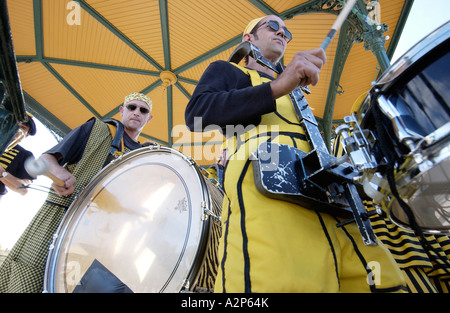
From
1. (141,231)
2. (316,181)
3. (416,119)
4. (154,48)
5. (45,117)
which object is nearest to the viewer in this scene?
(416,119)

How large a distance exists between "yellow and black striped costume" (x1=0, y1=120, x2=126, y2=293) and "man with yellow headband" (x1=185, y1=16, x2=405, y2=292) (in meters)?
1.24

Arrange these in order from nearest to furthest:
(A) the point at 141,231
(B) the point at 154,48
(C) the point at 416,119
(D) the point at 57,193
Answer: (C) the point at 416,119, (A) the point at 141,231, (D) the point at 57,193, (B) the point at 154,48

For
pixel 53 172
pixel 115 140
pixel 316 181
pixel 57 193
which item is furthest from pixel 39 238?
pixel 316 181

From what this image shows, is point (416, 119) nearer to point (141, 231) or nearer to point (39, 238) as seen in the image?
point (141, 231)

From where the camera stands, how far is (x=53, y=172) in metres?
1.55

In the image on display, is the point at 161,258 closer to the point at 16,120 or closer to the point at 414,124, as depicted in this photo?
the point at 16,120

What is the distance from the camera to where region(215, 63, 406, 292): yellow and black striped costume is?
1.99ft

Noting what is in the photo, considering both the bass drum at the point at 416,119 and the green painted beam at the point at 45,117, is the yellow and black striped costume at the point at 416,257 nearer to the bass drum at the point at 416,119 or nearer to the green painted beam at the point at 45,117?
the bass drum at the point at 416,119

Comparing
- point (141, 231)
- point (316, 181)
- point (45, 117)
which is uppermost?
point (45, 117)

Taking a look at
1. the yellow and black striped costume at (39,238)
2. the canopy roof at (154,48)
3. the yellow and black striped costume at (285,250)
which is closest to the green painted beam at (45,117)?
the canopy roof at (154,48)

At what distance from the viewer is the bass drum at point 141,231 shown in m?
1.23

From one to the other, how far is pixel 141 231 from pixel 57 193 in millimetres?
653

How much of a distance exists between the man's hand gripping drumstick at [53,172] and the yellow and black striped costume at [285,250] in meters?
1.28

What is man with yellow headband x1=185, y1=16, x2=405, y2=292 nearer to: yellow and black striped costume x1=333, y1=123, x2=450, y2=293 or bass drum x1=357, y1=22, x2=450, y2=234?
bass drum x1=357, y1=22, x2=450, y2=234
